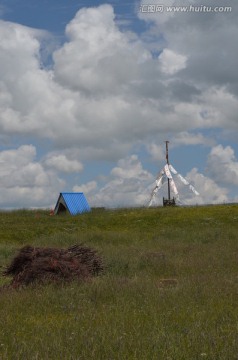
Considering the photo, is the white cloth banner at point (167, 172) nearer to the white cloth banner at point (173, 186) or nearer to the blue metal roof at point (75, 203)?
the white cloth banner at point (173, 186)

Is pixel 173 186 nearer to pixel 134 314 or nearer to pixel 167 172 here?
pixel 167 172

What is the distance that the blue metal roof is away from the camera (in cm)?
4873

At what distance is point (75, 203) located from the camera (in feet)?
164

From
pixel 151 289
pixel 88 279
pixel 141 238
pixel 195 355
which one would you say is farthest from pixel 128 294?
pixel 141 238

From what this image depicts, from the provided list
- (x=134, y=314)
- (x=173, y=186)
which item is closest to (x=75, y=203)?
(x=173, y=186)

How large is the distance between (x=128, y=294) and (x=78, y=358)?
4.46 metres

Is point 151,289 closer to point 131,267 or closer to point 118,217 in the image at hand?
point 131,267

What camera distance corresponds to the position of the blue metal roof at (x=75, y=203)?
48731 mm

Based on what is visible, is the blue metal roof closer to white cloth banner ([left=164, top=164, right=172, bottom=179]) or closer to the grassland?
white cloth banner ([left=164, top=164, right=172, bottom=179])

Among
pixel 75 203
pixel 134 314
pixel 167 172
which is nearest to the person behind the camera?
pixel 134 314

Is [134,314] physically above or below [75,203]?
below

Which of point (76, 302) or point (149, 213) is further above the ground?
point (149, 213)

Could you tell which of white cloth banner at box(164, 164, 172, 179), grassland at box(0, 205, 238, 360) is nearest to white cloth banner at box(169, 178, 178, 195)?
white cloth banner at box(164, 164, 172, 179)

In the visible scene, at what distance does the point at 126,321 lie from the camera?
24.5 feet
